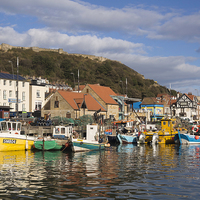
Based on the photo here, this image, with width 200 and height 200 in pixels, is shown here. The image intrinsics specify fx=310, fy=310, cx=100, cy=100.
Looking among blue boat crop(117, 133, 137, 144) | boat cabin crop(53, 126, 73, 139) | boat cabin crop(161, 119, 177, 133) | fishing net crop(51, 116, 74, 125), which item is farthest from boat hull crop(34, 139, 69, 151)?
boat cabin crop(161, 119, 177, 133)

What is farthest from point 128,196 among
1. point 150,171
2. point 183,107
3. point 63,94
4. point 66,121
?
point 183,107

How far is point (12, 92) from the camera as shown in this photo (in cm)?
7588

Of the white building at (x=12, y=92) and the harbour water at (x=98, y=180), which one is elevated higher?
the white building at (x=12, y=92)

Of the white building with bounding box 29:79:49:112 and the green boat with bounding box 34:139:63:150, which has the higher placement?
the white building with bounding box 29:79:49:112

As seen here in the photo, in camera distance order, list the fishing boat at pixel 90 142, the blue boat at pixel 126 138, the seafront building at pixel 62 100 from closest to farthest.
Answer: the fishing boat at pixel 90 142 → the blue boat at pixel 126 138 → the seafront building at pixel 62 100

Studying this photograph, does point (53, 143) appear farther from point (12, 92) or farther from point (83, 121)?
point (12, 92)

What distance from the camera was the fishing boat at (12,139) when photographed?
3712 cm

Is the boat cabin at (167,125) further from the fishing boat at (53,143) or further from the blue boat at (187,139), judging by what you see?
the fishing boat at (53,143)

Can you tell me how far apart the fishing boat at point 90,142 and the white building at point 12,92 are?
110 ft

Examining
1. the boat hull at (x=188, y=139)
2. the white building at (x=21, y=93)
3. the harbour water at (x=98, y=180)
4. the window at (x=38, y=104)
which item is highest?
the white building at (x=21, y=93)

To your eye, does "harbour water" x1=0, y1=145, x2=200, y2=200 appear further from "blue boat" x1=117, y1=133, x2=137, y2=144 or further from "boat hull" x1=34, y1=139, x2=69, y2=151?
"blue boat" x1=117, y1=133, x2=137, y2=144

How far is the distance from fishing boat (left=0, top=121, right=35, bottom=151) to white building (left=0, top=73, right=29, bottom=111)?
1264 inches

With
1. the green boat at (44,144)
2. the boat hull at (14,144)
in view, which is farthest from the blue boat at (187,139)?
the boat hull at (14,144)

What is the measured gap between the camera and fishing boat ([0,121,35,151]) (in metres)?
37.1
